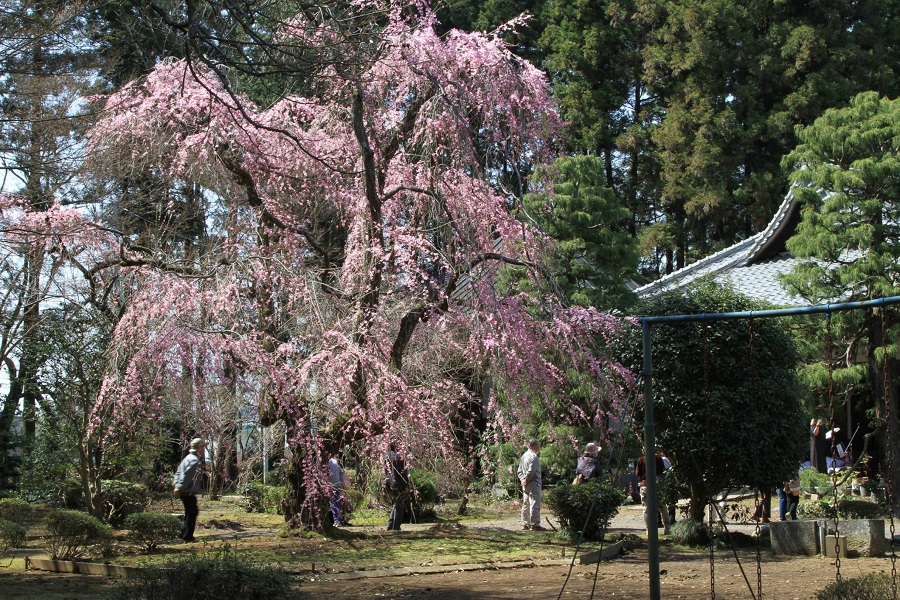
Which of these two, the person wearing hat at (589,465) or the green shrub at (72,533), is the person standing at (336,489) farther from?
the person wearing hat at (589,465)

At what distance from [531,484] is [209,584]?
905 centimetres

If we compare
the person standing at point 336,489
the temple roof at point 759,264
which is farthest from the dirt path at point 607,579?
the temple roof at point 759,264

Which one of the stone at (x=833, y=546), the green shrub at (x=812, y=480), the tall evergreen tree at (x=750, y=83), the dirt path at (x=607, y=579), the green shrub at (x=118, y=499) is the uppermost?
the tall evergreen tree at (x=750, y=83)

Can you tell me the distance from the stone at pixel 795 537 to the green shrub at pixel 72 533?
8.56 metres

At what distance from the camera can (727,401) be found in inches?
498

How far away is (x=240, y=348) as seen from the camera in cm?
1214

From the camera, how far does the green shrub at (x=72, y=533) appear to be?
1099 cm

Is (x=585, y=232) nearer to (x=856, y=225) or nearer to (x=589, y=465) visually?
(x=856, y=225)

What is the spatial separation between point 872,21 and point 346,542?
21.2 metres

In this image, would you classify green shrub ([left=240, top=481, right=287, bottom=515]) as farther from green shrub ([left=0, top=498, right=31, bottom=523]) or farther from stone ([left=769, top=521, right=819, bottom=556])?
stone ([left=769, top=521, right=819, bottom=556])

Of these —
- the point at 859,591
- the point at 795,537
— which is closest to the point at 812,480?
the point at 795,537

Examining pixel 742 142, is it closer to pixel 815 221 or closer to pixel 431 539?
pixel 815 221

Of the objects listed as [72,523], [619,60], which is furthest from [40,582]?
[619,60]

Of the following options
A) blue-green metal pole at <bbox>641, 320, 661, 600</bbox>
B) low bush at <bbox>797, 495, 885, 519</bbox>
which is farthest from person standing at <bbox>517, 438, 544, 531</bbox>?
blue-green metal pole at <bbox>641, 320, 661, 600</bbox>
